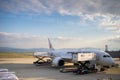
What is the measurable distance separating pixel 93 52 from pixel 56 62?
3547mm

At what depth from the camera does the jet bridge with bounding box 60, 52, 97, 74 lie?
16698 millimetres

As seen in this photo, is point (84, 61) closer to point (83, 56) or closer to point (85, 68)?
point (85, 68)

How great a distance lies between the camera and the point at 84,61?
1788cm

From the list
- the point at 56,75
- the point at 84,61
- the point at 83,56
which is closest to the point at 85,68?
the point at 84,61

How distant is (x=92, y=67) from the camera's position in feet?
58.2

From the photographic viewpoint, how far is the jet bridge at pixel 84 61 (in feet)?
54.8

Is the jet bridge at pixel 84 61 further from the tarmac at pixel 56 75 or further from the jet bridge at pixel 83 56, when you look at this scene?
the tarmac at pixel 56 75

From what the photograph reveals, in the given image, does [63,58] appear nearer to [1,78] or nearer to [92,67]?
[92,67]

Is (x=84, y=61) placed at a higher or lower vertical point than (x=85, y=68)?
higher

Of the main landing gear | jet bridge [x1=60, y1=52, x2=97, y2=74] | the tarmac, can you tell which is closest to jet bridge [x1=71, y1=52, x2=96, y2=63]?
jet bridge [x1=60, y1=52, x2=97, y2=74]

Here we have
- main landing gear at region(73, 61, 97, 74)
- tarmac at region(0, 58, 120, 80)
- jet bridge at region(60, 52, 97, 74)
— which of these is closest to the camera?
tarmac at region(0, 58, 120, 80)

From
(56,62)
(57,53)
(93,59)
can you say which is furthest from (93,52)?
→ (57,53)

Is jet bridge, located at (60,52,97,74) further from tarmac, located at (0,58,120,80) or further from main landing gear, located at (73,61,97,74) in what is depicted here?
tarmac, located at (0,58,120,80)

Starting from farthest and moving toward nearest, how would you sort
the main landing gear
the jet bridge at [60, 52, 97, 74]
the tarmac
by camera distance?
1. the jet bridge at [60, 52, 97, 74]
2. the main landing gear
3. the tarmac
